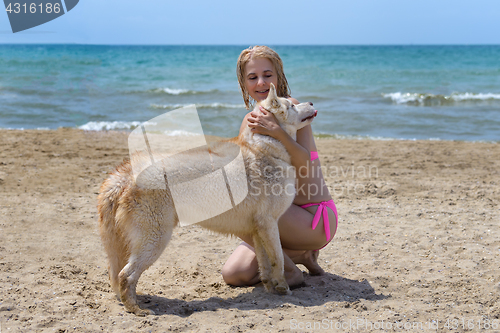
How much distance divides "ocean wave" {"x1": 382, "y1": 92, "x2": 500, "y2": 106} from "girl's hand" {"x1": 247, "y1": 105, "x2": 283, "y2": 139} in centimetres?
1606

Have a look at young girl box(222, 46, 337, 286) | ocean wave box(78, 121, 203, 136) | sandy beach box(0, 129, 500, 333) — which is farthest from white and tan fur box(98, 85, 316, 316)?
ocean wave box(78, 121, 203, 136)

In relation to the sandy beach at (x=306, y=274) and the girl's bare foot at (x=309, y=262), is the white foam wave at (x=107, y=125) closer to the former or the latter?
the sandy beach at (x=306, y=274)

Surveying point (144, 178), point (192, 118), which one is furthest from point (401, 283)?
point (192, 118)

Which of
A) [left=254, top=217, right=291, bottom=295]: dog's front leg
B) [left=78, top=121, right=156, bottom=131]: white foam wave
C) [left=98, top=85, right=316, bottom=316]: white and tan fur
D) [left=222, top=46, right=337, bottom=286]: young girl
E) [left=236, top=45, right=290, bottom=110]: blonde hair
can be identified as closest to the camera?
[left=98, top=85, right=316, bottom=316]: white and tan fur

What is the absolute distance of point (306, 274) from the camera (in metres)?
4.41

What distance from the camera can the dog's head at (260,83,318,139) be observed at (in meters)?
3.69

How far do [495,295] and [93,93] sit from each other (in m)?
19.6

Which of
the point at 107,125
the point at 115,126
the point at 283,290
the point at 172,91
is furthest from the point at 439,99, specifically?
the point at 283,290

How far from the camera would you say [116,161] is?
8.45 metres

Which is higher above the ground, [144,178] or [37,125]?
[144,178]

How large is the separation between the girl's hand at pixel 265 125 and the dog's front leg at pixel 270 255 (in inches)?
30.8

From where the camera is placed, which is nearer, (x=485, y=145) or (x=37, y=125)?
(x=485, y=145)

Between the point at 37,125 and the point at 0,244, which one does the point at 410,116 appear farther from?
the point at 0,244

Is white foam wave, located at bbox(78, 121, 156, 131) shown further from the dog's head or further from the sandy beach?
the dog's head
